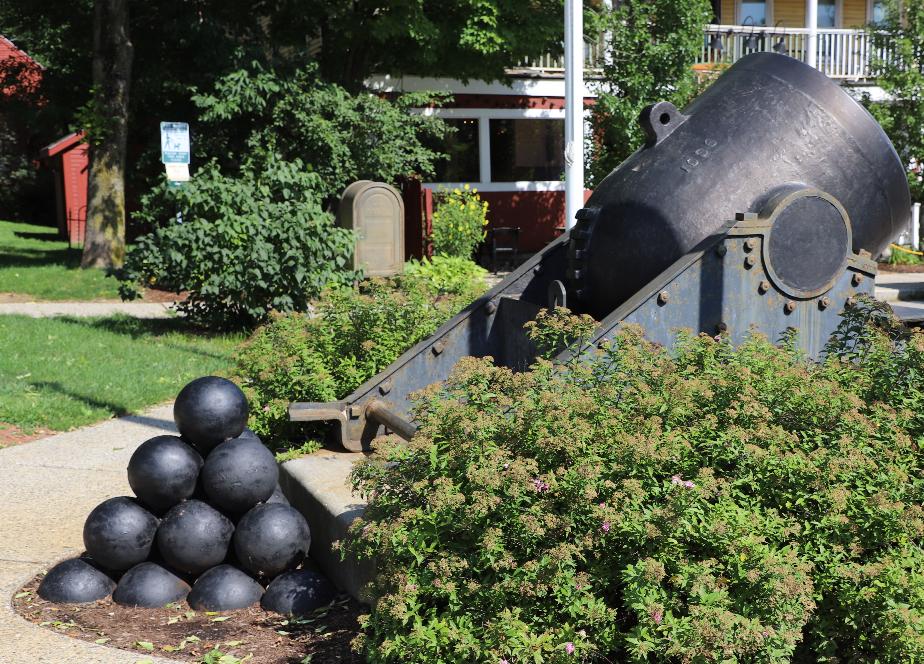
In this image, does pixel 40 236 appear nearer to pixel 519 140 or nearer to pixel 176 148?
pixel 519 140

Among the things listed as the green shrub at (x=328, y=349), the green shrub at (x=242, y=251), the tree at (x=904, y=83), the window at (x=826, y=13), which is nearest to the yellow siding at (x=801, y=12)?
the window at (x=826, y=13)

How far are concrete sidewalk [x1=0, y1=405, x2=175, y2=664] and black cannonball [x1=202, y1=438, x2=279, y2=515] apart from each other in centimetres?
93

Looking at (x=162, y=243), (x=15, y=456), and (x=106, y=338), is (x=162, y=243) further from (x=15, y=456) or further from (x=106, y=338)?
(x=15, y=456)

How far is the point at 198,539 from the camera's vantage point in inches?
191

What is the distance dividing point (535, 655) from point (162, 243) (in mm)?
9596

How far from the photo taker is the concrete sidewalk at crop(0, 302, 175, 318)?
14.1 metres

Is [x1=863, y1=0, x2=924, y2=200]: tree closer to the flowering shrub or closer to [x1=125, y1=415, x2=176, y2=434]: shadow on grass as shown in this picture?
the flowering shrub

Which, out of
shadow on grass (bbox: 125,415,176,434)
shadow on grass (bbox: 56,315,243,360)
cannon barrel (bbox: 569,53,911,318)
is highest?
cannon barrel (bbox: 569,53,911,318)

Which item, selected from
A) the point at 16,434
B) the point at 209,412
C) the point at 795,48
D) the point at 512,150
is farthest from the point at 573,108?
the point at 795,48

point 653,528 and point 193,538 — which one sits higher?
point 653,528

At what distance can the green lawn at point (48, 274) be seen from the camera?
54.0 feet

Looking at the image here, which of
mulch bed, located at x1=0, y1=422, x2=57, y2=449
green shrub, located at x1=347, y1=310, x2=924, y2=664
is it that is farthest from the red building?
green shrub, located at x1=347, y1=310, x2=924, y2=664

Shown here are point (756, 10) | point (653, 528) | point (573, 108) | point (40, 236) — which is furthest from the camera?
point (756, 10)

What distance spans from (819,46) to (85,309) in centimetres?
2081
